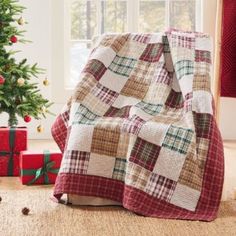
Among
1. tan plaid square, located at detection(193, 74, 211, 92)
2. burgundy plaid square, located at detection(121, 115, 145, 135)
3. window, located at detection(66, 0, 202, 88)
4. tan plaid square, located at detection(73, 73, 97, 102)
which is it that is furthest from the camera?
window, located at detection(66, 0, 202, 88)

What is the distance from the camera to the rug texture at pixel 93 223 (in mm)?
1997

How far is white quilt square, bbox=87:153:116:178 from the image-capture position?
231 cm

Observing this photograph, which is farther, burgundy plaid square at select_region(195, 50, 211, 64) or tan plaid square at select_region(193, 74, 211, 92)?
burgundy plaid square at select_region(195, 50, 211, 64)

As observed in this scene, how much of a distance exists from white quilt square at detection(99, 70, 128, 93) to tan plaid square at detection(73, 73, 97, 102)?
45 mm

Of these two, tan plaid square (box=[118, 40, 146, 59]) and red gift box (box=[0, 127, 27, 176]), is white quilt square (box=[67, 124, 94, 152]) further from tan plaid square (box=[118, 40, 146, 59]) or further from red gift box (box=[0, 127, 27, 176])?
red gift box (box=[0, 127, 27, 176])

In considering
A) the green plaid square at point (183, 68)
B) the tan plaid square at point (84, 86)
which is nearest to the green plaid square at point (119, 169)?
the tan plaid square at point (84, 86)

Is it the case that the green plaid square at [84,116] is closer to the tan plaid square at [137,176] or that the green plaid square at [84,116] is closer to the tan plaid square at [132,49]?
the tan plaid square at [137,176]

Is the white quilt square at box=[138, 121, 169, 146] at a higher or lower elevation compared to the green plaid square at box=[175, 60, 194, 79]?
lower

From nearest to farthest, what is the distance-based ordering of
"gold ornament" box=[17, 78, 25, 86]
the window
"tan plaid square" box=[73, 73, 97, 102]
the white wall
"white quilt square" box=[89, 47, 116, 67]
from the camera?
"tan plaid square" box=[73, 73, 97, 102], "white quilt square" box=[89, 47, 116, 67], "gold ornament" box=[17, 78, 25, 86], the white wall, the window

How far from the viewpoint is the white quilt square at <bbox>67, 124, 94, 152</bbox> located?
2.32 m

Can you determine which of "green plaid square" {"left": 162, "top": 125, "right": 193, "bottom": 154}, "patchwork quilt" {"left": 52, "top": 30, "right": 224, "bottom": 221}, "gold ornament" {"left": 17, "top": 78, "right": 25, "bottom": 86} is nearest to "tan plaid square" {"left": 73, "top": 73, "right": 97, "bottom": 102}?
"patchwork quilt" {"left": 52, "top": 30, "right": 224, "bottom": 221}

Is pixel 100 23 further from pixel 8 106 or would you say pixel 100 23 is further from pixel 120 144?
pixel 120 144

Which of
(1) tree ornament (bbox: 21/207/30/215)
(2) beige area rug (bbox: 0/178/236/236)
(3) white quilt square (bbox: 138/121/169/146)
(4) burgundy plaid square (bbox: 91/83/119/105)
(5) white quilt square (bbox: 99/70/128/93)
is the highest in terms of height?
(5) white quilt square (bbox: 99/70/128/93)

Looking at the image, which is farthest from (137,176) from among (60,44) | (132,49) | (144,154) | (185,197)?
(60,44)
